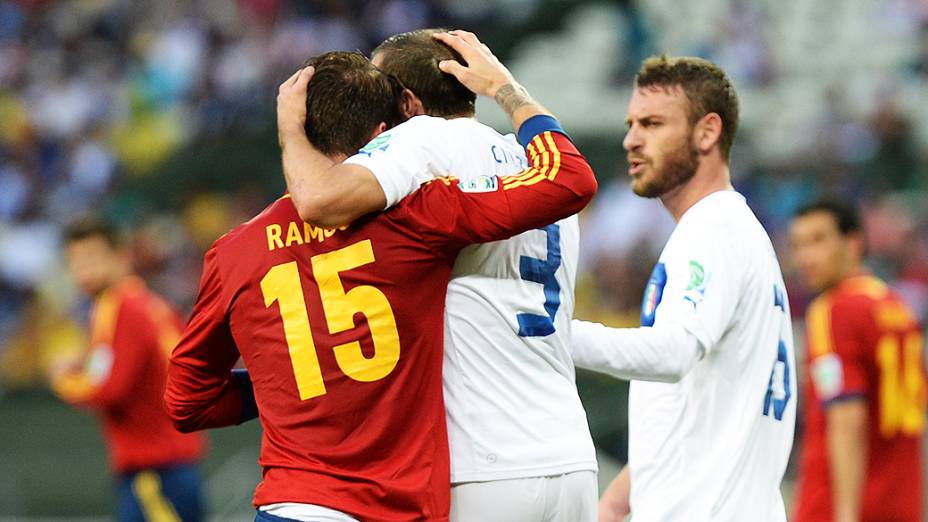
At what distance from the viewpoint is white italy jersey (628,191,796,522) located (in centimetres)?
415

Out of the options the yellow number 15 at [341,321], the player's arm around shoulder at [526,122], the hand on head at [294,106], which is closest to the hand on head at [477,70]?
the player's arm around shoulder at [526,122]

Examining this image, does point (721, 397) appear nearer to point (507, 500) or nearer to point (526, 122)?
point (507, 500)

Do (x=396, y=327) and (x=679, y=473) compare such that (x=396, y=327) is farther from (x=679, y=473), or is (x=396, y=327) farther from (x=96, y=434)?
(x=96, y=434)

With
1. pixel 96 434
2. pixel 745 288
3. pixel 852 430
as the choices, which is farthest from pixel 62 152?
pixel 745 288

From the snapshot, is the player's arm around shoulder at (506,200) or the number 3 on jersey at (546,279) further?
the number 3 on jersey at (546,279)

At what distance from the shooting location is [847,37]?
601 inches

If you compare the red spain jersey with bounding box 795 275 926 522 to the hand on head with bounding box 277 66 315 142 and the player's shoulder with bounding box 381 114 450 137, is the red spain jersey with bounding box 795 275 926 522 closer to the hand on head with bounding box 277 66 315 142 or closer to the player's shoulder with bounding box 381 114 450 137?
the player's shoulder with bounding box 381 114 450 137

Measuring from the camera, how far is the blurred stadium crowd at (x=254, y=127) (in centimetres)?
1293

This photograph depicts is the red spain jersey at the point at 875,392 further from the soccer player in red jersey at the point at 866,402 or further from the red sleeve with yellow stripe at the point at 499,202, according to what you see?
the red sleeve with yellow stripe at the point at 499,202

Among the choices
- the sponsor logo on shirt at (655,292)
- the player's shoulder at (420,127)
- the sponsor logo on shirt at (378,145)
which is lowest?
the sponsor logo on shirt at (655,292)

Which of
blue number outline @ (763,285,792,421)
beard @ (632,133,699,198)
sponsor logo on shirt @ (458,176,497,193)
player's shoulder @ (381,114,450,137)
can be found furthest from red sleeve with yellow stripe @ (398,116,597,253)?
blue number outline @ (763,285,792,421)

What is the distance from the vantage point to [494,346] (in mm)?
3650

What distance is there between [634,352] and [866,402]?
2635 mm

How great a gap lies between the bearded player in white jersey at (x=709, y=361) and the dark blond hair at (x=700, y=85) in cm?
5
